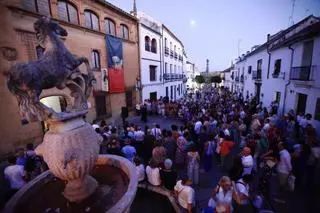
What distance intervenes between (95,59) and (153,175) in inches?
410

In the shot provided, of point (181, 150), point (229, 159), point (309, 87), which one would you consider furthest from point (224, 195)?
point (309, 87)

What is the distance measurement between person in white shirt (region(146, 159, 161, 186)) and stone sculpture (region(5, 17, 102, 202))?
218 centimetres

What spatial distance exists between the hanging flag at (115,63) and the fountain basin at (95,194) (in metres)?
10.1

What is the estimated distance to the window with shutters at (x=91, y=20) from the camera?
11633mm

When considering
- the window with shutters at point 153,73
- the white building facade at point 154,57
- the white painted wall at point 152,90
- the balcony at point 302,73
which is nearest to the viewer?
the balcony at point 302,73

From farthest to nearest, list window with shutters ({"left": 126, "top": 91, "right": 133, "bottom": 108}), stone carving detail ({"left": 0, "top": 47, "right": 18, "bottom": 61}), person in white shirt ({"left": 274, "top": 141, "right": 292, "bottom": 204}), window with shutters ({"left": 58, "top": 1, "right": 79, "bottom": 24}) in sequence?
window with shutters ({"left": 126, "top": 91, "right": 133, "bottom": 108}) < window with shutters ({"left": 58, "top": 1, "right": 79, "bottom": 24}) < stone carving detail ({"left": 0, "top": 47, "right": 18, "bottom": 61}) < person in white shirt ({"left": 274, "top": 141, "right": 292, "bottom": 204})

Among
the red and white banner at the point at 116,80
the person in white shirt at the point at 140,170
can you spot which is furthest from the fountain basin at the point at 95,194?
the red and white banner at the point at 116,80

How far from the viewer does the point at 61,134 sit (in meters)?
2.67

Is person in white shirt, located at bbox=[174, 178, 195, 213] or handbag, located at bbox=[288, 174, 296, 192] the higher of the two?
person in white shirt, located at bbox=[174, 178, 195, 213]

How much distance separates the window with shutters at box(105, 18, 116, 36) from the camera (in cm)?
1333

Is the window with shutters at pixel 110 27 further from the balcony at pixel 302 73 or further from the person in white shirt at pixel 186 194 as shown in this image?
the balcony at pixel 302 73

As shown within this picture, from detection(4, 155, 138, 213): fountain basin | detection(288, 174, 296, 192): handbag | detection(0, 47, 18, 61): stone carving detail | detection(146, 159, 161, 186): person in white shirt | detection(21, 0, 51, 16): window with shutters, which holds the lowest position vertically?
detection(288, 174, 296, 192): handbag

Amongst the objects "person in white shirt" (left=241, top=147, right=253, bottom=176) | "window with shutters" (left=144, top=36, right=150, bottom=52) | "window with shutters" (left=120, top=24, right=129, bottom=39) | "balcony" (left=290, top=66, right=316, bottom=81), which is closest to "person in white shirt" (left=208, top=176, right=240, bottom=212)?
"person in white shirt" (left=241, top=147, right=253, bottom=176)

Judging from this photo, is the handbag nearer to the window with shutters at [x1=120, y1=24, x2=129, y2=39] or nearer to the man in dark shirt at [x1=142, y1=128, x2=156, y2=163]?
the man in dark shirt at [x1=142, y1=128, x2=156, y2=163]
